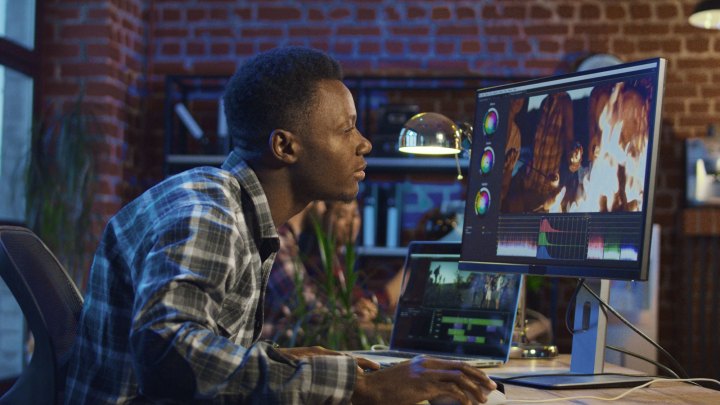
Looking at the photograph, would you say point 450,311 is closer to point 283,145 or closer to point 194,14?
point 283,145

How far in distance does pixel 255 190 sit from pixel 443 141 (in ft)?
2.35

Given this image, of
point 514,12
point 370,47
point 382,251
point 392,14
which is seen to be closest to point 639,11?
point 514,12

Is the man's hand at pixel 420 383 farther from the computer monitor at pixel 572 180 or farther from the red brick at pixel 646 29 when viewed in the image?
the red brick at pixel 646 29

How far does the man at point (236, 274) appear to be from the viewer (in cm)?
101

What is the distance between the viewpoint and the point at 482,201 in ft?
5.78

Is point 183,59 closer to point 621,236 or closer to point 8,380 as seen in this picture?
point 8,380

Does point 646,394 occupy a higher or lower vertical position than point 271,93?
lower

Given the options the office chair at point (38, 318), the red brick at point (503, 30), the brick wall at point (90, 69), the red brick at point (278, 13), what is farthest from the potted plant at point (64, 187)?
→ the office chair at point (38, 318)

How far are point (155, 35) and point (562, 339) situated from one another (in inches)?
98.3

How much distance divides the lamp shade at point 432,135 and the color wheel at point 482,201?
0.21m

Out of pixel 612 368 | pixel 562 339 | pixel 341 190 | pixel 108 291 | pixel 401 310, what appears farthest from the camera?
pixel 562 339

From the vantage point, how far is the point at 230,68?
14.7ft

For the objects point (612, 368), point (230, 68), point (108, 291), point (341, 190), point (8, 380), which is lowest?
point (8, 380)

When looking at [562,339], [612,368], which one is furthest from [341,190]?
[562,339]
